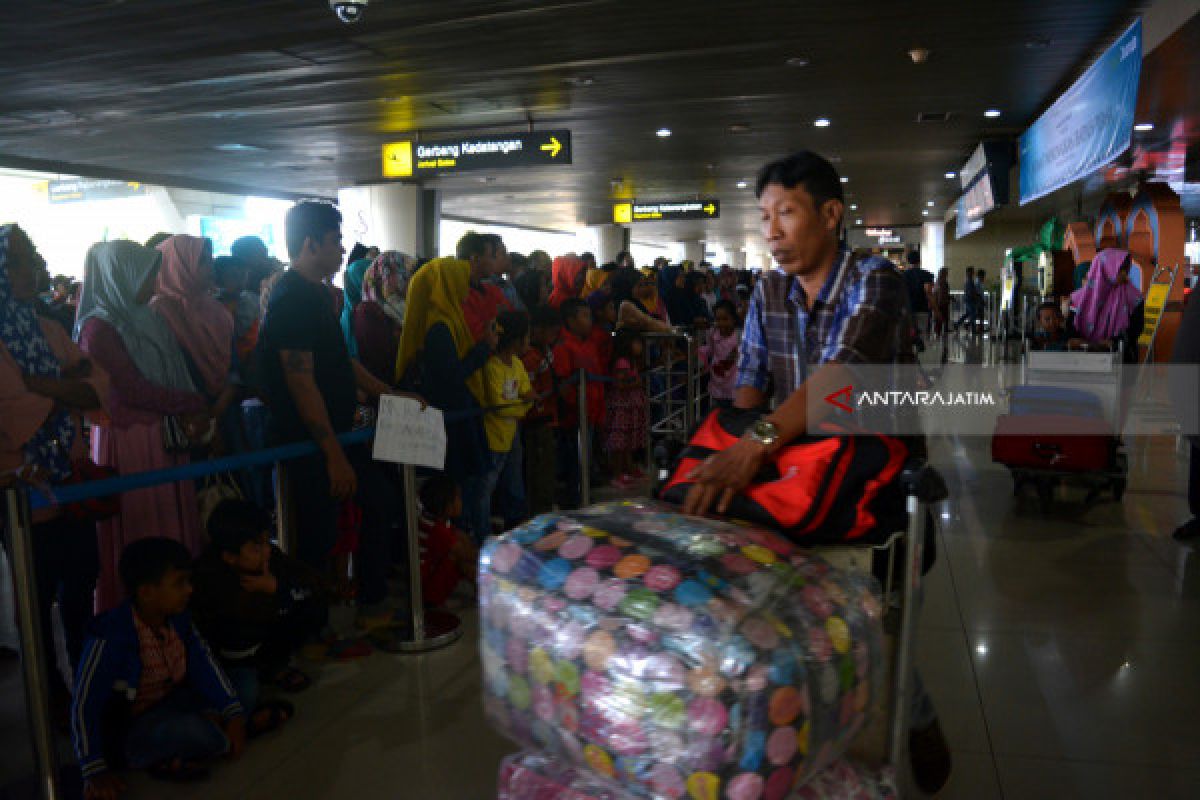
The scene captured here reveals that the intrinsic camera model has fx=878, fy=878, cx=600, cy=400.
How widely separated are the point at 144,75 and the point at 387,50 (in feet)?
9.05

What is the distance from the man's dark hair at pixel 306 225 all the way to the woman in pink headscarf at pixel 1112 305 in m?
7.30

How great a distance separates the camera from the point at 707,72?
9070mm

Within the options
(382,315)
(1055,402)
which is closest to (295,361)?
(382,315)

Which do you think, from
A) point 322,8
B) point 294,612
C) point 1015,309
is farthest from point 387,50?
point 1015,309

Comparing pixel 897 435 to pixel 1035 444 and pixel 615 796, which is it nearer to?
pixel 615 796

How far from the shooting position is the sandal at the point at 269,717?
3043 mm

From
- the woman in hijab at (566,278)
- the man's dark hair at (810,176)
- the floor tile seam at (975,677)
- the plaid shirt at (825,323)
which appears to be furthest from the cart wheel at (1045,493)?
the man's dark hair at (810,176)

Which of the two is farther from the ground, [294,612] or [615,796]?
[615,796]

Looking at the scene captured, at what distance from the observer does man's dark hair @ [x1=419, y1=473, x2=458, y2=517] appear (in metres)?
4.31

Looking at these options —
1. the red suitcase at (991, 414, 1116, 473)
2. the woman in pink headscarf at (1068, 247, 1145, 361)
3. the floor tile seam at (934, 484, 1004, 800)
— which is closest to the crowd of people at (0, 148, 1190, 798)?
the floor tile seam at (934, 484, 1004, 800)

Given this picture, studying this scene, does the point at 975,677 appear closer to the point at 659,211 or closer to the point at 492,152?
the point at 492,152

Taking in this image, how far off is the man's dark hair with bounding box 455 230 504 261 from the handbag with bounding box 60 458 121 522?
2.30 metres

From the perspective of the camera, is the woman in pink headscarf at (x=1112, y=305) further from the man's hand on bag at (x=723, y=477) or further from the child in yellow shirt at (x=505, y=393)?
the man's hand on bag at (x=723, y=477)

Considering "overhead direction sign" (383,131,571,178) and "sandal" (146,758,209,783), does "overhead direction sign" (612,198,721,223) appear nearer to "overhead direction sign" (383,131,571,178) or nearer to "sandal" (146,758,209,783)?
"overhead direction sign" (383,131,571,178)
